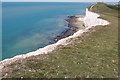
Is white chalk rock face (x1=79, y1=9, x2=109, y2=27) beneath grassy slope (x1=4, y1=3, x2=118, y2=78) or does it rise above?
above

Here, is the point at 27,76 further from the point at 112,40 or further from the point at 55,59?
the point at 112,40

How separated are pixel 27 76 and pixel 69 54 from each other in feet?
23.8

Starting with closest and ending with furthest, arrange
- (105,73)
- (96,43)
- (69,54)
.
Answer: (105,73) < (69,54) < (96,43)

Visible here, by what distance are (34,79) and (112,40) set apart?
58.1 ft

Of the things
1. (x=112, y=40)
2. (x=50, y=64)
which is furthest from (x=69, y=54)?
(x=112, y=40)

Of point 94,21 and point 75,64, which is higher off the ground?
point 94,21

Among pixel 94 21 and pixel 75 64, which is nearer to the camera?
pixel 75 64

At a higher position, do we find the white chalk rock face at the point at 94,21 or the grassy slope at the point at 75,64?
the white chalk rock face at the point at 94,21

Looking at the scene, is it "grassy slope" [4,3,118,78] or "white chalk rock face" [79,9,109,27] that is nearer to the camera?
"grassy slope" [4,3,118,78]

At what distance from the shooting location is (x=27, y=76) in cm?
1318

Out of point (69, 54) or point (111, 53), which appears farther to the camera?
point (111, 53)

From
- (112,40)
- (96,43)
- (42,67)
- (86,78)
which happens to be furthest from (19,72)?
(112,40)

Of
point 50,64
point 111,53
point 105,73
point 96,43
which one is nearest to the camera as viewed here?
point 105,73

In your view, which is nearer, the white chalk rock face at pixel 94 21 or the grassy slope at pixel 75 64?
the grassy slope at pixel 75 64
